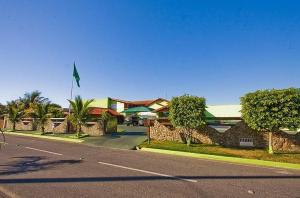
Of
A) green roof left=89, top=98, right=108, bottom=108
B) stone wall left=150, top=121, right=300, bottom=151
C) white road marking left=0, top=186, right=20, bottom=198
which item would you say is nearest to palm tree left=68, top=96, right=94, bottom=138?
stone wall left=150, top=121, right=300, bottom=151

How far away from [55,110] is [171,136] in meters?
18.3

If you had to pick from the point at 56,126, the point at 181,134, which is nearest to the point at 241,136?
the point at 181,134

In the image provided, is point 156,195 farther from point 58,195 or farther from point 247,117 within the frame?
point 247,117

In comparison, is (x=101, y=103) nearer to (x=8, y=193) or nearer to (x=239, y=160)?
(x=239, y=160)

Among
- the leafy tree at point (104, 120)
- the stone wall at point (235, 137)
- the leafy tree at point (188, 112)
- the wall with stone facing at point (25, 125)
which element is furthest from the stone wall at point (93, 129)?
the wall with stone facing at point (25, 125)

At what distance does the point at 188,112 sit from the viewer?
18.1 m

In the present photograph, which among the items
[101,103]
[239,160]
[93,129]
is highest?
[101,103]

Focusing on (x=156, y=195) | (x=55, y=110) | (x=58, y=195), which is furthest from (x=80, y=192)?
(x=55, y=110)

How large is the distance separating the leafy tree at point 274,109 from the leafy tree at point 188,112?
3666 mm

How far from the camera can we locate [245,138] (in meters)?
18.3

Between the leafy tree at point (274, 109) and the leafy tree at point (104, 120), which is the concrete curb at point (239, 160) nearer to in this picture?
the leafy tree at point (274, 109)

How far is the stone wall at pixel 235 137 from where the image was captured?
55.6ft

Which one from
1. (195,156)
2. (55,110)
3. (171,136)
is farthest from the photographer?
(55,110)

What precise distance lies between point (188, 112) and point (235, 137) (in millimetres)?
4265
